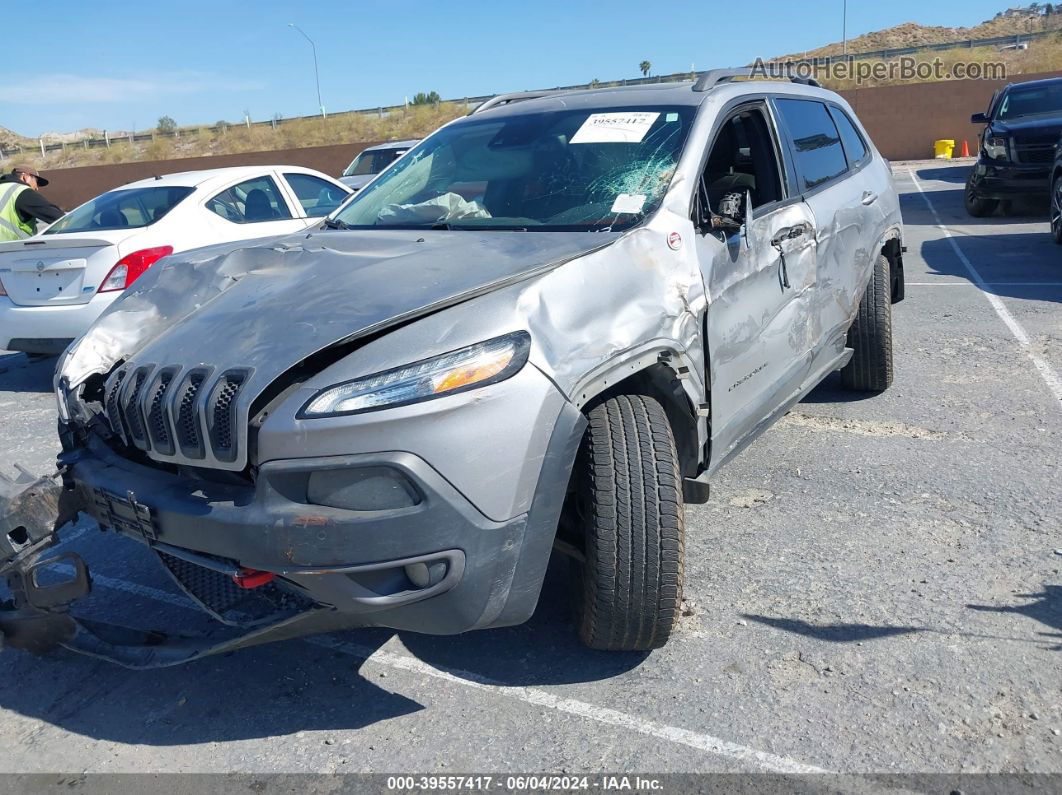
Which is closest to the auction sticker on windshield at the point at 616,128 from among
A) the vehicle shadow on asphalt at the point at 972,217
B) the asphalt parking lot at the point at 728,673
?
the asphalt parking lot at the point at 728,673

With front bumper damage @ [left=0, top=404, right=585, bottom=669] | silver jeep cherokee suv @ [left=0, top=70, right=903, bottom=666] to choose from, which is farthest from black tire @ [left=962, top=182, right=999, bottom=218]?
front bumper damage @ [left=0, top=404, right=585, bottom=669]

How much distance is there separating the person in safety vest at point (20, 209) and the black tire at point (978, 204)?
478 inches

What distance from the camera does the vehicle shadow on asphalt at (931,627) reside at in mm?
3055

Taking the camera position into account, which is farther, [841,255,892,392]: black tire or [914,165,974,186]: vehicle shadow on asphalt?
[914,165,974,186]: vehicle shadow on asphalt

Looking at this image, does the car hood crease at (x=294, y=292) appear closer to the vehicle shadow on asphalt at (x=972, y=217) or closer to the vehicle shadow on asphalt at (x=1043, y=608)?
the vehicle shadow on asphalt at (x=1043, y=608)

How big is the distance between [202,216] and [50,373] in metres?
2.15

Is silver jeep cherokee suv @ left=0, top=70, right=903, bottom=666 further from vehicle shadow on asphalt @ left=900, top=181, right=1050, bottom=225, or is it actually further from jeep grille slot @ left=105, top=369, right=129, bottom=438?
vehicle shadow on asphalt @ left=900, top=181, right=1050, bottom=225

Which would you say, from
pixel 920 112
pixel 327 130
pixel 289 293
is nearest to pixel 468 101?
pixel 327 130

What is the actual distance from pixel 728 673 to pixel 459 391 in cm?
137

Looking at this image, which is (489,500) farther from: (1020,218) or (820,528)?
(1020,218)

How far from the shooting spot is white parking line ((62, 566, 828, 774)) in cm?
257

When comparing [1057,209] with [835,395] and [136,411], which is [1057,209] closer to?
[835,395]

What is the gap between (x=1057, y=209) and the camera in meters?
10.3

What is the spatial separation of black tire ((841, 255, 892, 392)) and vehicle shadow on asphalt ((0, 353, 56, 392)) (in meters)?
6.31
